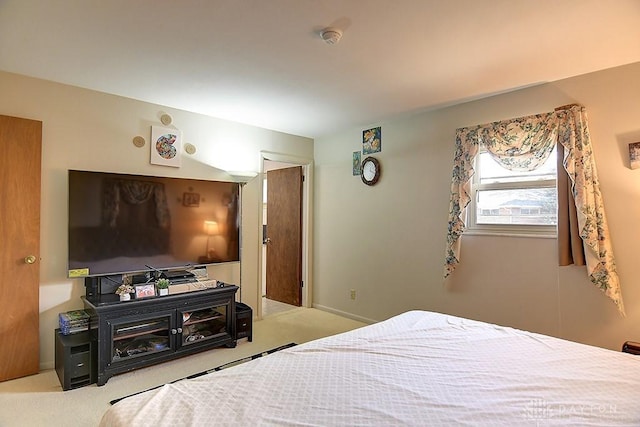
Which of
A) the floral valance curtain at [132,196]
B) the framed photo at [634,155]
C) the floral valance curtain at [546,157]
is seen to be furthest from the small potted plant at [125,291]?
the framed photo at [634,155]

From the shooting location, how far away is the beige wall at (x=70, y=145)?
2883 millimetres

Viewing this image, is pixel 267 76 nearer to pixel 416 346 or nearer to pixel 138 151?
pixel 138 151

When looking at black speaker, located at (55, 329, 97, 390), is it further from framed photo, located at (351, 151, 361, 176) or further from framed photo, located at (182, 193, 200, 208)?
framed photo, located at (351, 151, 361, 176)

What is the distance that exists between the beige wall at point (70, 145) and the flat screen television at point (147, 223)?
237mm

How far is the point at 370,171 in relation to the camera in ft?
13.8

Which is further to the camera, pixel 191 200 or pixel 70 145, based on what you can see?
pixel 191 200

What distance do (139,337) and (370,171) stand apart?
2.97 meters

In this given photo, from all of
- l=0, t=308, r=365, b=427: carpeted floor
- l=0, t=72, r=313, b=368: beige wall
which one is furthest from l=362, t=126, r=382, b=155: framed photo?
l=0, t=308, r=365, b=427: carpeted floor

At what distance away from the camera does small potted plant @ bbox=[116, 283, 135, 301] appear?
2.85 meters

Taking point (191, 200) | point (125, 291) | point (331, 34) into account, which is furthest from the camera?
point (191, 200)

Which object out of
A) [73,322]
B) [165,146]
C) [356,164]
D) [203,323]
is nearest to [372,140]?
[356,164]

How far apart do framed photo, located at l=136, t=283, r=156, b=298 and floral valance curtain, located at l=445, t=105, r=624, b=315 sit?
2.74 metres

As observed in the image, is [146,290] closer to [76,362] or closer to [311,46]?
[76,362]

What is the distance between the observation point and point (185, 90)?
3.10 metres
